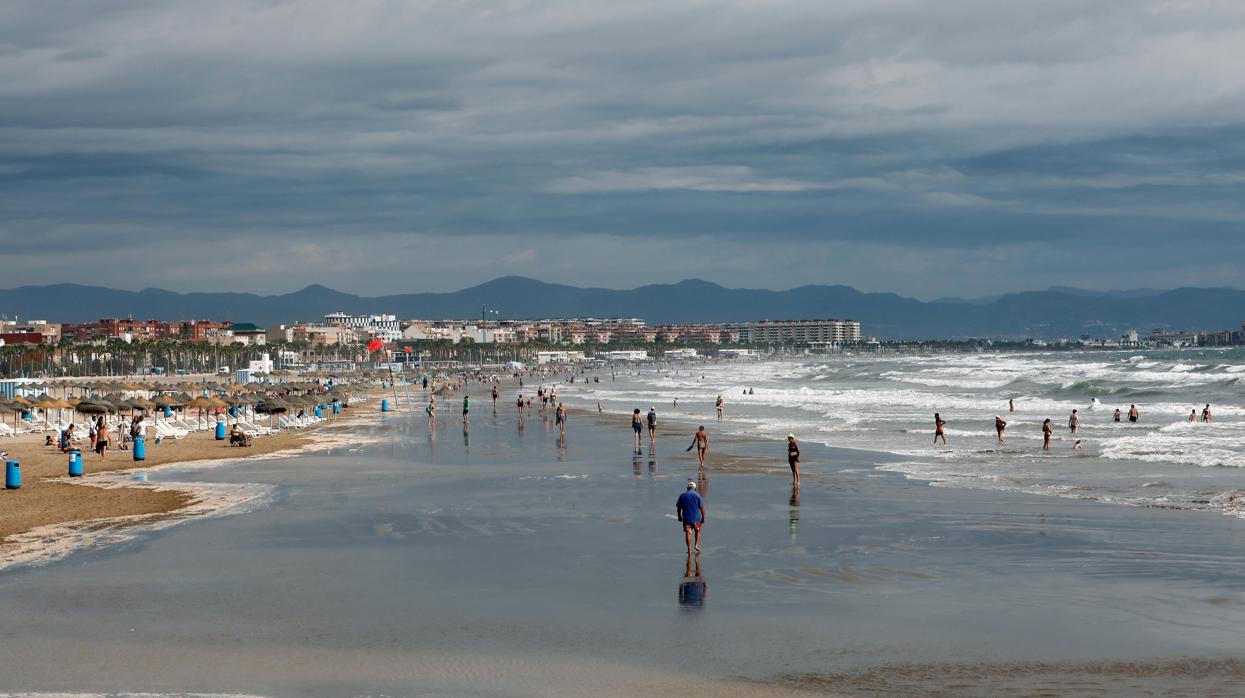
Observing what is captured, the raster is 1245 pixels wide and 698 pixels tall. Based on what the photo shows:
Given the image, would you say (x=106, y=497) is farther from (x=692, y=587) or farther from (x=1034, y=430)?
(x=1034, y=430)

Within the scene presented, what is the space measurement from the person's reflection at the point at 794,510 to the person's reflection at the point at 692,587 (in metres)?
3.15

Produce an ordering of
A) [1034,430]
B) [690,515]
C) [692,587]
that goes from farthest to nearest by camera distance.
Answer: [1034,430] → [690,515] → [692,587]

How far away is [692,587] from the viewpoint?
1519cm

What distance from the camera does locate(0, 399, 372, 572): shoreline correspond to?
756 inches

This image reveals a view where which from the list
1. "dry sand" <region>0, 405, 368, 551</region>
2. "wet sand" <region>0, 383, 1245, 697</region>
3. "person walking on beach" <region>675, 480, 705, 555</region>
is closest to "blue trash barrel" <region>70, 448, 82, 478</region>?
"dry sand" <region>0, 405, 368, 551</region>

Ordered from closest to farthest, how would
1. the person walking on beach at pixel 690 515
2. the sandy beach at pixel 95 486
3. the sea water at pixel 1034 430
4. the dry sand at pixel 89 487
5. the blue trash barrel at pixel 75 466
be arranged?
the person walking on beach at pixel 690 515 → the sandy beach at pixel 95 486 → the dry sand at pixel 89 487 → the sea water at pixel 1034 430 → the blue trash barrel at pixel 75 466

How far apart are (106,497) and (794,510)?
14.2 metres

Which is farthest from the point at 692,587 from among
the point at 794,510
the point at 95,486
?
the point at 95,486

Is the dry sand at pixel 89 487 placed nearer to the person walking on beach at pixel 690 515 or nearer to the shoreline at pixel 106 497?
the shoreline at pixel 106 497

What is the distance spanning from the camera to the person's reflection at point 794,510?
20080 mm

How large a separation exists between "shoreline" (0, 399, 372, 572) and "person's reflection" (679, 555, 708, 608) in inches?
359

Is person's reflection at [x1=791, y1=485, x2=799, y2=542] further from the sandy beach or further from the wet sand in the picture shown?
the sandy beach

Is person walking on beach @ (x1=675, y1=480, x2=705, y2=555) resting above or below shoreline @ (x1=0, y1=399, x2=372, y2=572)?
above

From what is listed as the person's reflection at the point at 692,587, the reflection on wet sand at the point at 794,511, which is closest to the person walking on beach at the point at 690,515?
the person's reflection at the point at 692,587
